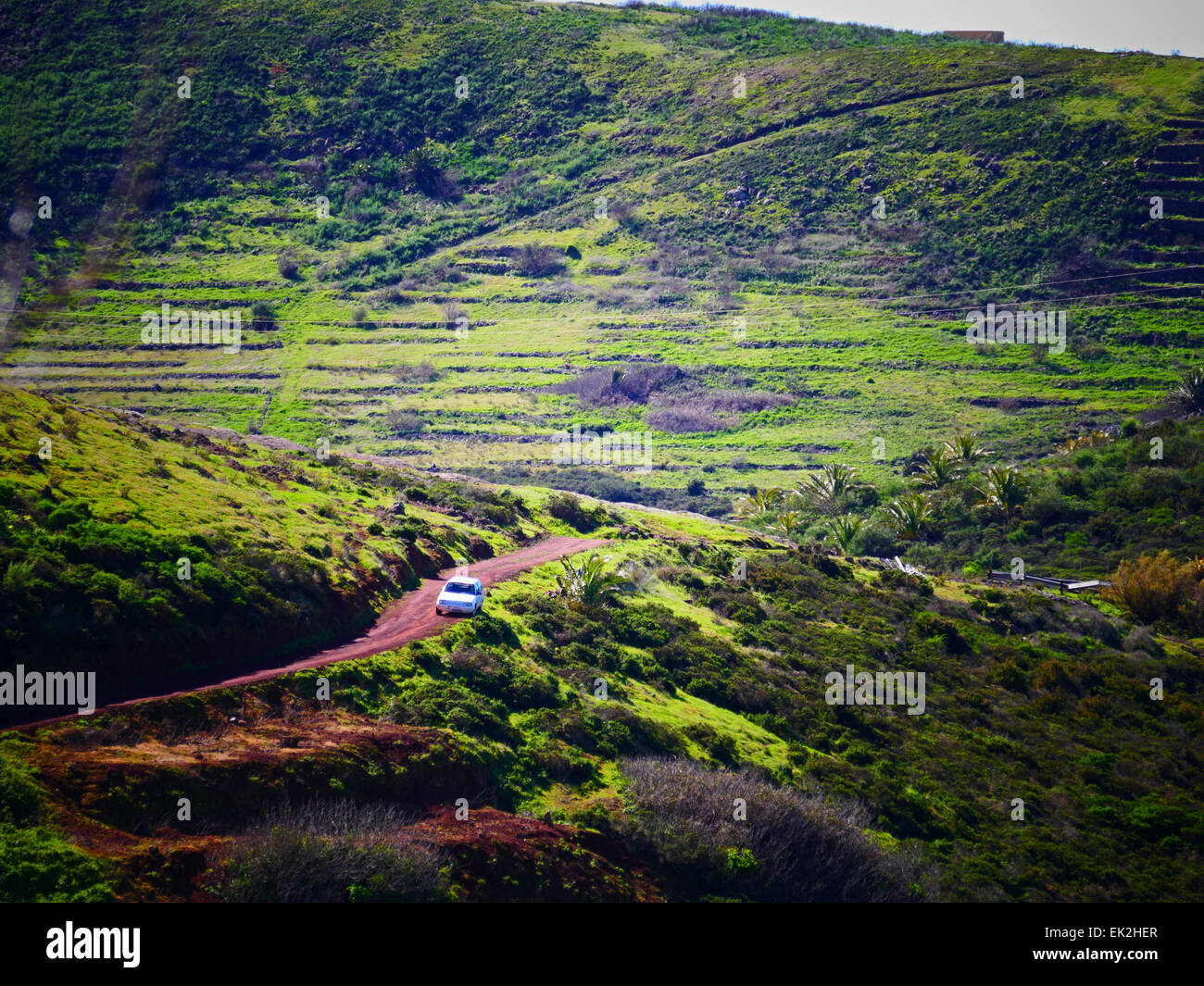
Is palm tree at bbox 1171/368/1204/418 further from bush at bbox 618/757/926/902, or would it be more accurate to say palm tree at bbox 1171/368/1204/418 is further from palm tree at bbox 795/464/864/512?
bush at bbox 618/757/926/902

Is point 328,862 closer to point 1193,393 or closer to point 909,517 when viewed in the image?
point 909,517

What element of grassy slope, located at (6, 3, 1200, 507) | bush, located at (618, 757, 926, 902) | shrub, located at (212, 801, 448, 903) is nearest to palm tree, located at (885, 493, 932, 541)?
grassy slope, located at (6, 3, 1200, 507)

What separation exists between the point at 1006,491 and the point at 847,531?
1080 centimetres

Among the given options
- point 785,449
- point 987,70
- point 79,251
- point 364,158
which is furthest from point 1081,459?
point 364,158

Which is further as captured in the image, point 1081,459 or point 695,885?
point 1081,459

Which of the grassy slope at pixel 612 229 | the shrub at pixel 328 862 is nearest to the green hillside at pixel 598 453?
the shrub at pixel 328 862

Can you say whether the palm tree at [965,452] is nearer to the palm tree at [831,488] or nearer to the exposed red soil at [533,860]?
the palm tree at [831,488]

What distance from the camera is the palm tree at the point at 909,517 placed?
64.5m

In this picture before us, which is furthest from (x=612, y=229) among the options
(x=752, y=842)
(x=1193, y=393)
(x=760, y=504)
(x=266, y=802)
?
(x=266, y=802)

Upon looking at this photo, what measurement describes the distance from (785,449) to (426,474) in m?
45.4

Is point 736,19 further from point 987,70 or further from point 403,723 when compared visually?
point 403,723

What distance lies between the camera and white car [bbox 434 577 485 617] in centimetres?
2762

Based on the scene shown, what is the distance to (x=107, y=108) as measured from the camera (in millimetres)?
142625

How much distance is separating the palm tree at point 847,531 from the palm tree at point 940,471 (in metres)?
8.87
